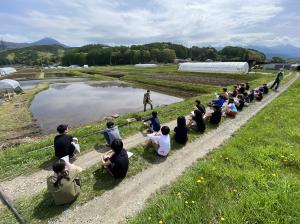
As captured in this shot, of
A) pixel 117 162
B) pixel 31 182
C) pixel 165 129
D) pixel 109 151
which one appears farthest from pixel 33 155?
pixel 165 129

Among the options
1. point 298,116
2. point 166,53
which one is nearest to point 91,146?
point 298,116

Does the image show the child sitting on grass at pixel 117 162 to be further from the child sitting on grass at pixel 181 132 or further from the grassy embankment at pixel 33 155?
the child sitting on grass at pixel 181 132

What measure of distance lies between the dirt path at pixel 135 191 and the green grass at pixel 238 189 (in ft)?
1.41

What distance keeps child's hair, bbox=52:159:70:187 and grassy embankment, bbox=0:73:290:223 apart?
901 mm

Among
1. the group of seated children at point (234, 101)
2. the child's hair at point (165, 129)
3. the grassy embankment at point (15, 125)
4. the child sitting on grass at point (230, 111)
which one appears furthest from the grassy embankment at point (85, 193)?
the grassy embankment at point (15, 125)

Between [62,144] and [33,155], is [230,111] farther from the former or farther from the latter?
[33,155]

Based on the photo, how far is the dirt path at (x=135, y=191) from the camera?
259 inches

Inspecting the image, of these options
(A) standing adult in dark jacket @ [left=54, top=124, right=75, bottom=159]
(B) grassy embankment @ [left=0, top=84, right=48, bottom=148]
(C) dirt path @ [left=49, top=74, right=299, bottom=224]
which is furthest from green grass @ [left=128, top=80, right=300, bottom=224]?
(B) grassy embankment @ [left=0, top=84, right=48, bottom=148]

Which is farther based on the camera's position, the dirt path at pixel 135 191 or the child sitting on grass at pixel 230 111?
the child sitting on grass at pixel 230 111

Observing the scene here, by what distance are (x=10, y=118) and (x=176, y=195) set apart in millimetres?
21570

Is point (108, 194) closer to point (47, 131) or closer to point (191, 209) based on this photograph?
point (191, 209)

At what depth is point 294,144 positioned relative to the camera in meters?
11.0

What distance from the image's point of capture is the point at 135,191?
306 inches

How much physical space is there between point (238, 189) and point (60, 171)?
5657 millimetres
